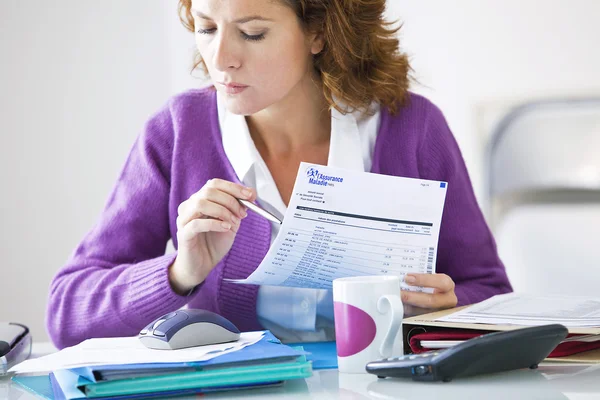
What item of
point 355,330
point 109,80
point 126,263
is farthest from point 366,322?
point 109,80

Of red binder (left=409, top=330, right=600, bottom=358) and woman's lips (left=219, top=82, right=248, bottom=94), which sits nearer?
red binder (left=409, top=330, right=600, bottom=358)

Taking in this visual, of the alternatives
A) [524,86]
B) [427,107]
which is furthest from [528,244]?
[427,107]

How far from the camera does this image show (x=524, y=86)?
2.44 meters

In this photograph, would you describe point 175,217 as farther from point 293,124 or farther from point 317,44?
point 317,44

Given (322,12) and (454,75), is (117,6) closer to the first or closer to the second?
(454,75)

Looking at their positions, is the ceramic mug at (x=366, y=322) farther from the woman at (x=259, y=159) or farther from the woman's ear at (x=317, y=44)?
the woman's ear at (x=317, y=44)

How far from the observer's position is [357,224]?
3.19 ft

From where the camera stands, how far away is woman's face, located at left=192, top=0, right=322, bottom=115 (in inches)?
46.3

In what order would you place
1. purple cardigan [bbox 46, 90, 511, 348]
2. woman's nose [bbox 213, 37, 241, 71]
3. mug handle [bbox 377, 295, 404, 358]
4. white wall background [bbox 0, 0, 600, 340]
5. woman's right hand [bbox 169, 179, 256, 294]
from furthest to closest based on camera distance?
white wall background [bbox 0, 0, 600, 340]
purple cardigan [bbox 46, 90, 511, 348]
woman's nose [bbox 213, 37, 241, 71]
woman's right hand [bbox 169, 179, 256, 294]
mug handle [bbox 377, 295, 404, 358]

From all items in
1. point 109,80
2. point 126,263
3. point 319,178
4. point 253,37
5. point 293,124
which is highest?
point 109,80

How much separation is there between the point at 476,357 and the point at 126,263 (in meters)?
0.76

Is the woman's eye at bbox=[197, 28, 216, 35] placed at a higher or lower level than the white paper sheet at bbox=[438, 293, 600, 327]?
higher

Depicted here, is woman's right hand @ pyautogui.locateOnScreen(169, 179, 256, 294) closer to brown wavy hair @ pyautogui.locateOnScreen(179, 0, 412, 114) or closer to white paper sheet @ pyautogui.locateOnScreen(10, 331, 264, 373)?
white paper sheet @ pyautogui.locateOnScreen(10, 331, 264, 373)

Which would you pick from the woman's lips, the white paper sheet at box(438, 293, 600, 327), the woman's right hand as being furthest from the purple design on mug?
the woman's lips
